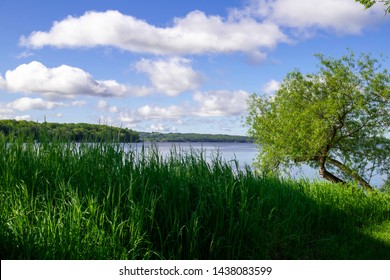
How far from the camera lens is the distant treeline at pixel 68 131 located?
873 cm

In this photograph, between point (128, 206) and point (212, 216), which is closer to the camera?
point (128, 206)

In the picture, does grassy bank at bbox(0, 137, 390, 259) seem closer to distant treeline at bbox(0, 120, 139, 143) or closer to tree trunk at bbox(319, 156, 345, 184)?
distant treeline at bbox(0, 120, 139, 143)

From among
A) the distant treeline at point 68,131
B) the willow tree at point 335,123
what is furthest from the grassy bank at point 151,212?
the willow tree at point 335,123

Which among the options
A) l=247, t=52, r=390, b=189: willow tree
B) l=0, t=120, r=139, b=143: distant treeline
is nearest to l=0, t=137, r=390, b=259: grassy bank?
l=0, t=120, r=139, b=143: distant treeline

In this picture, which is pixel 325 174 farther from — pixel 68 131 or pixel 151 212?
pixel 151 212

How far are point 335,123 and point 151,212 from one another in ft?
48.1

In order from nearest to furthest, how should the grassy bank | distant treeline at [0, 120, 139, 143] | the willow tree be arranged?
the grassy bank, distant treeline at [0, 120, 139, 143], the willow tree

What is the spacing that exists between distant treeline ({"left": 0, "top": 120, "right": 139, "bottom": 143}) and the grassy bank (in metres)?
0.33

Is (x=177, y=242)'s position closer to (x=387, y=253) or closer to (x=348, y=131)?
(x=387, y=253)

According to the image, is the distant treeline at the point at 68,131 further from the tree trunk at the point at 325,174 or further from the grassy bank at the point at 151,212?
the tree trunk at the point at 325,174

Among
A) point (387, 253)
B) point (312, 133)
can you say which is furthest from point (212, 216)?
point (312, 133)

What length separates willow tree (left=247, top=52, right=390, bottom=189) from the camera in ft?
59.8
